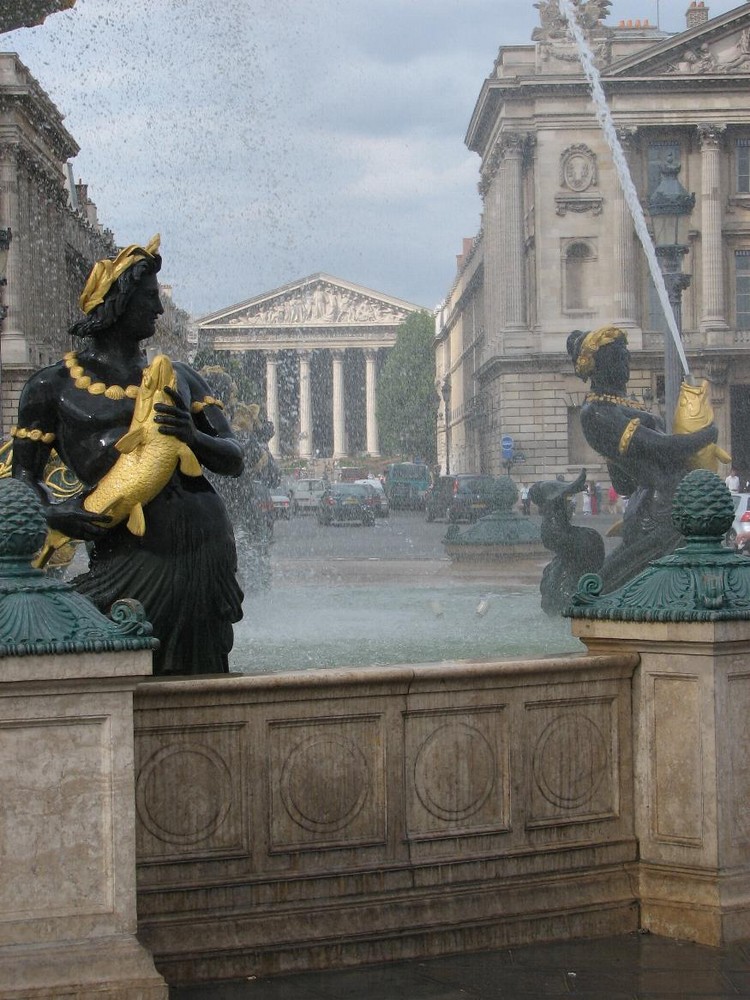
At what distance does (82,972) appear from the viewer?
12.9 feet

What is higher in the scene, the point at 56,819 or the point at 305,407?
the point at 305,407

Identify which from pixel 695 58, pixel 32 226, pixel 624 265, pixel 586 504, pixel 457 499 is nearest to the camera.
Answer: pixel 457 499

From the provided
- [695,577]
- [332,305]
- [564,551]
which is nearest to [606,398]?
[564,551]

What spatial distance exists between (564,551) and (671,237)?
4.31 m

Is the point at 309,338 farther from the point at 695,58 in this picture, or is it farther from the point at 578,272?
the point at 695,58

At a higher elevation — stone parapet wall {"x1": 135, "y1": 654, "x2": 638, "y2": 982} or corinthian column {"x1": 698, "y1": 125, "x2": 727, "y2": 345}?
corinthian column {"x1": 698, "y1": 125, "x2": 727, "y2": 345}

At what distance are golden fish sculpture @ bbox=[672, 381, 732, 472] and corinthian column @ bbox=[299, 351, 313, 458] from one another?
121026 millimetres

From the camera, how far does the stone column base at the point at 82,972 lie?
12.7 ft

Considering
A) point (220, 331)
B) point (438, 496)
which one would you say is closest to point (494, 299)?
point (438, 496)

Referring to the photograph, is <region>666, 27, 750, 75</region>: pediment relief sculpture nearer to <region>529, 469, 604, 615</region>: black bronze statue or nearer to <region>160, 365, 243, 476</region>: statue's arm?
<region>529, 469, 604, 615</region>: black bronze statue

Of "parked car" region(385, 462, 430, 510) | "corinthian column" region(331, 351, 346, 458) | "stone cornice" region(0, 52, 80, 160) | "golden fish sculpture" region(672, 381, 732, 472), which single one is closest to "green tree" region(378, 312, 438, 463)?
"corinthian column" region(331, 351, 346, 458)

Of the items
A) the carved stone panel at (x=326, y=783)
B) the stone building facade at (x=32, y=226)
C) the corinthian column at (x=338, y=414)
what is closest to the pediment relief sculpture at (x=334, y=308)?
the corinthian column at (x=338, y=414)

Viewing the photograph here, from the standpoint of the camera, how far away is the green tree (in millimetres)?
106562

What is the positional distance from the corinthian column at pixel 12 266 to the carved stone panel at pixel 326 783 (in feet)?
163
